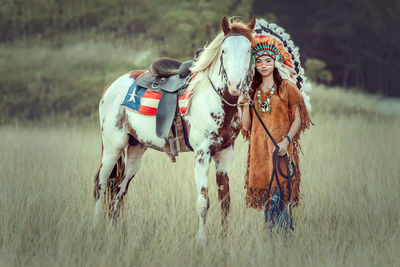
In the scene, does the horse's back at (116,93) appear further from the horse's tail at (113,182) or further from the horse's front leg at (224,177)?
the horse's front leg at (224,177)

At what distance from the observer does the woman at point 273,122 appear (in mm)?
3787

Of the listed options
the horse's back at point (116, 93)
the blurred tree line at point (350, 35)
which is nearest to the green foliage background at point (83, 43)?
the horse's back at point (116, 93)

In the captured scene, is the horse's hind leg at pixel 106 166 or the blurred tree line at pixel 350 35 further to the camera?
the blurred tree line at pixel 350 35

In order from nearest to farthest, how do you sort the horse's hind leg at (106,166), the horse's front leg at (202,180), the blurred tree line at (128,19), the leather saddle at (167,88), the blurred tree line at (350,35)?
the horse's front leg at (202,180) < the leather saddle at (167,88) < the horse's hind leg at (106,166) < the blurred tree line at (128,19) < the blurred tree line at (350,35)

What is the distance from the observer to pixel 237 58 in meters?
3.50

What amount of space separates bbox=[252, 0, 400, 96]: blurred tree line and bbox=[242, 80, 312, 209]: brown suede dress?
55.6 feet

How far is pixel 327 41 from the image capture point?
21.3 m

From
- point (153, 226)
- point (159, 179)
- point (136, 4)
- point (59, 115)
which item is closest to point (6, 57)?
point (59, 115)

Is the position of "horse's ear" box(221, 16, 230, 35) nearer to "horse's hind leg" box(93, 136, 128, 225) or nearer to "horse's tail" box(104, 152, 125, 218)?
A: "horse's hind leg" box(93, 136, 128, 225)

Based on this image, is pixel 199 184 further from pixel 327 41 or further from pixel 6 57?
pixel 327 41

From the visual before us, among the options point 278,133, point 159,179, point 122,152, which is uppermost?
point 278,133

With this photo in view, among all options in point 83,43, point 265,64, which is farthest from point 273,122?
point 83,43

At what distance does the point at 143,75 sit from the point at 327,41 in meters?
18.3

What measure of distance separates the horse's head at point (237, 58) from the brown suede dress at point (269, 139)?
367 millimetres
